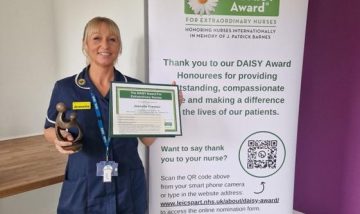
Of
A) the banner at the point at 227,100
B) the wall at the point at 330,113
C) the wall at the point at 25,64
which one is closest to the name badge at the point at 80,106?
the banner at the point at 227,100

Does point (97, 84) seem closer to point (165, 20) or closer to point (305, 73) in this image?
point (165, 20)

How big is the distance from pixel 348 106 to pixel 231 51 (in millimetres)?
799

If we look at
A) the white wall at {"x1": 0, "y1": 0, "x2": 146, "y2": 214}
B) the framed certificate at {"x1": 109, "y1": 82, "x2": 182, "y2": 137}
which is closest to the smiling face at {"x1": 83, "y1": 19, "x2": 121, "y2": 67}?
the framed certificate at {"x1": 109, "y1": 82, "x2": 182, "y2": 137}

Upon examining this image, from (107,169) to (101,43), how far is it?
517 mm

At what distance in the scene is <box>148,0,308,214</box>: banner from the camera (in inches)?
60.7

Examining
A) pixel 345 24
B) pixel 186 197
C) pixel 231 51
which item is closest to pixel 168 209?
pixel 186 197

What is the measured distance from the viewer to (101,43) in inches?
53.7

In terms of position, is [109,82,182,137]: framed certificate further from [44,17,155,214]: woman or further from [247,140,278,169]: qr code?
[247,140,278,169]: qr code

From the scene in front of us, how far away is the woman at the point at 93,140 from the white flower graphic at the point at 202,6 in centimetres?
38

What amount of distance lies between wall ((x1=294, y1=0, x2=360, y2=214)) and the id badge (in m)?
1.26

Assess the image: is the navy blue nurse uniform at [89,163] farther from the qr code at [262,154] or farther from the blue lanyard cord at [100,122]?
the qr code at [262,154]

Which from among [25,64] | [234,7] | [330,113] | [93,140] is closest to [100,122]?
[93,140]

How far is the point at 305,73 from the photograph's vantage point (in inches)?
79.5

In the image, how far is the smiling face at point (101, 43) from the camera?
4.45 feet
